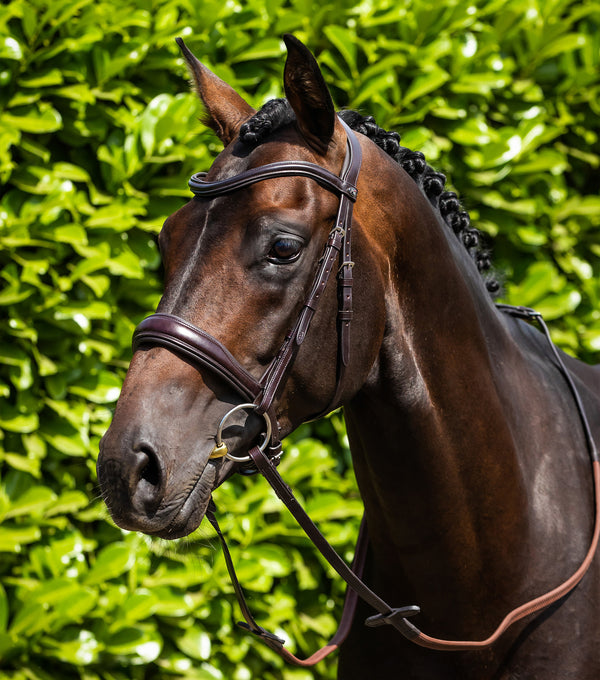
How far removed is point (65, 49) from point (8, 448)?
5.10 ft

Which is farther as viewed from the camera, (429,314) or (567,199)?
(567,199)

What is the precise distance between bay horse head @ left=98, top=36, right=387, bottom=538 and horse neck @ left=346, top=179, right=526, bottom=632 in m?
0.11

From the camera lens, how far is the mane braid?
1.62 m

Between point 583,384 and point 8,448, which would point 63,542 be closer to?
point 8,448

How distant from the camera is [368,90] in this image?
329cm

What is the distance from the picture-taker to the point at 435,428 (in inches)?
68.7

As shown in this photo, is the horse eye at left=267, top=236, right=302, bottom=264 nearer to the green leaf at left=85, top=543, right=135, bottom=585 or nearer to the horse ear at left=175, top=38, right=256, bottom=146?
the horse ear at left=175, top=38, right=256, bottom=146

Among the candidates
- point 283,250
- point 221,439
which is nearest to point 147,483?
point 221,439

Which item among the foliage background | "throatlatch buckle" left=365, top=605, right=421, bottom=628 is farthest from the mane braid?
"throatlatch buckle" left=365, top=605, right=421, bottom=628

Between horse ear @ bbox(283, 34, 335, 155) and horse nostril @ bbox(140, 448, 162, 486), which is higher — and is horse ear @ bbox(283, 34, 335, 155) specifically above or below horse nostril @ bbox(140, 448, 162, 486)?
above

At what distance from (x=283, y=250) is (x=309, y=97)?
355 mm

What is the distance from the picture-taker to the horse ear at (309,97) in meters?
1.54

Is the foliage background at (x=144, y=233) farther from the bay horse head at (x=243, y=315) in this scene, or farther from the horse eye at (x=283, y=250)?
the horse eye at (x=283, y=250)

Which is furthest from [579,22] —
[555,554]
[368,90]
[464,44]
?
[555,554]
